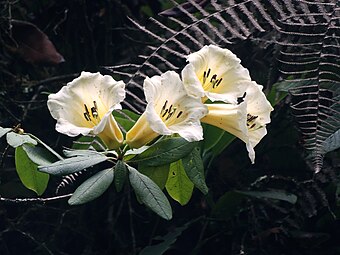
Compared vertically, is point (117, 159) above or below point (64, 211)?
above

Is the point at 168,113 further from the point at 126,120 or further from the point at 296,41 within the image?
the point at 296,41

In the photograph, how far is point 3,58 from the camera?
4.24 ft

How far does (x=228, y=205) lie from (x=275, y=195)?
90 millimetres

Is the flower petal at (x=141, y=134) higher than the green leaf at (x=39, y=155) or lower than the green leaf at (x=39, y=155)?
lower

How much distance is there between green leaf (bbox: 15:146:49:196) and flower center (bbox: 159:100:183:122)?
0.18 m

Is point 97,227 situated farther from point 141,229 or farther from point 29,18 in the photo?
point 29,18

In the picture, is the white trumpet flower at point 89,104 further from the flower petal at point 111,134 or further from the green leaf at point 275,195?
the green leaf at point 275,195

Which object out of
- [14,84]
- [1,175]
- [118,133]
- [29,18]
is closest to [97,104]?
[118,133]

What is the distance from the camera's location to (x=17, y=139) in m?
0.72

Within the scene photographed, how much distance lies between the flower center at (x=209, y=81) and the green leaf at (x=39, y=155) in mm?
205

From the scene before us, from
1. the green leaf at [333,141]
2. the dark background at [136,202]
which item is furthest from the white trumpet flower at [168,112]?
the dark background at [136,202]

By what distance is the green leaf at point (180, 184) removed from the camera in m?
0.80

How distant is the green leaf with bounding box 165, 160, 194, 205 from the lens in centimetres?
80

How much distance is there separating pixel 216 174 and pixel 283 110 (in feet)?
0.58
